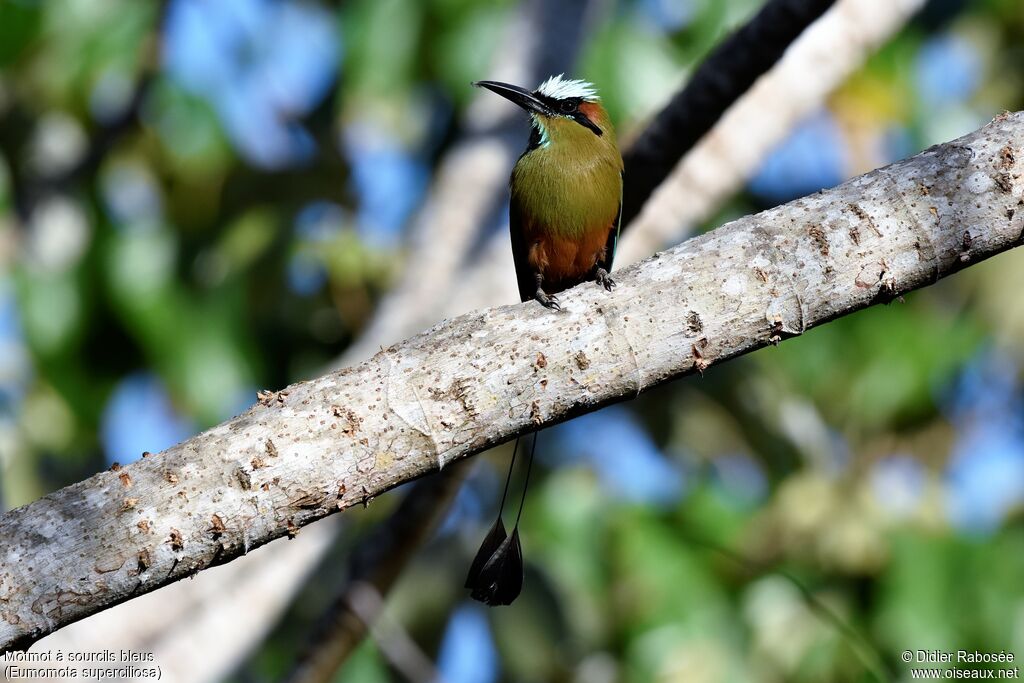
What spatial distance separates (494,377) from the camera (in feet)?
8.90

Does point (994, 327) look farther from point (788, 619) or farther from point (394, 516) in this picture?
point (394, 516)

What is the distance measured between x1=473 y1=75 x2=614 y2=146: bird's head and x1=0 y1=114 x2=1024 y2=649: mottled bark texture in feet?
7.19

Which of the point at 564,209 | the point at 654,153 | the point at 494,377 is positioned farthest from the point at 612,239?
the point at 494,377

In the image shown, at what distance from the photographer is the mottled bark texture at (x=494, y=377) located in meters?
2.49

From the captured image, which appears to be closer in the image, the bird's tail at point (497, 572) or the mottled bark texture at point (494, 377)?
the mottled bark texture at point (494, 377)

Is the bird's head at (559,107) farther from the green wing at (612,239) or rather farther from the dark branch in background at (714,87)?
the dark branch in background at (714,87)

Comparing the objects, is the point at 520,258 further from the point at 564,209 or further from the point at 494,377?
the point at 494,377

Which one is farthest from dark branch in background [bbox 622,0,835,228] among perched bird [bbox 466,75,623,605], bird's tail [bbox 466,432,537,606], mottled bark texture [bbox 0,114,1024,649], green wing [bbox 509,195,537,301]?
bird's tail [bbox 466,432,537,606]

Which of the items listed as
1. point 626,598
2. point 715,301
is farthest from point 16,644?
point 626,598

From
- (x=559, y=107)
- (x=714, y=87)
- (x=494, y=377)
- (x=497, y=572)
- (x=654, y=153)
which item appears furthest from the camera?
(x=559, y=107)

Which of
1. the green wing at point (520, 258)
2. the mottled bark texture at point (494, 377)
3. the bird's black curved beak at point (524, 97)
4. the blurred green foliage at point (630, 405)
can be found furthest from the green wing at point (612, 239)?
the mottled bark texture at point (494, 377)

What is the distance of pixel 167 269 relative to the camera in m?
5.86

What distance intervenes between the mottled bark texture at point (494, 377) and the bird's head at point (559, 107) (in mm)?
2191

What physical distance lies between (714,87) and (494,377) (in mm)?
1599
